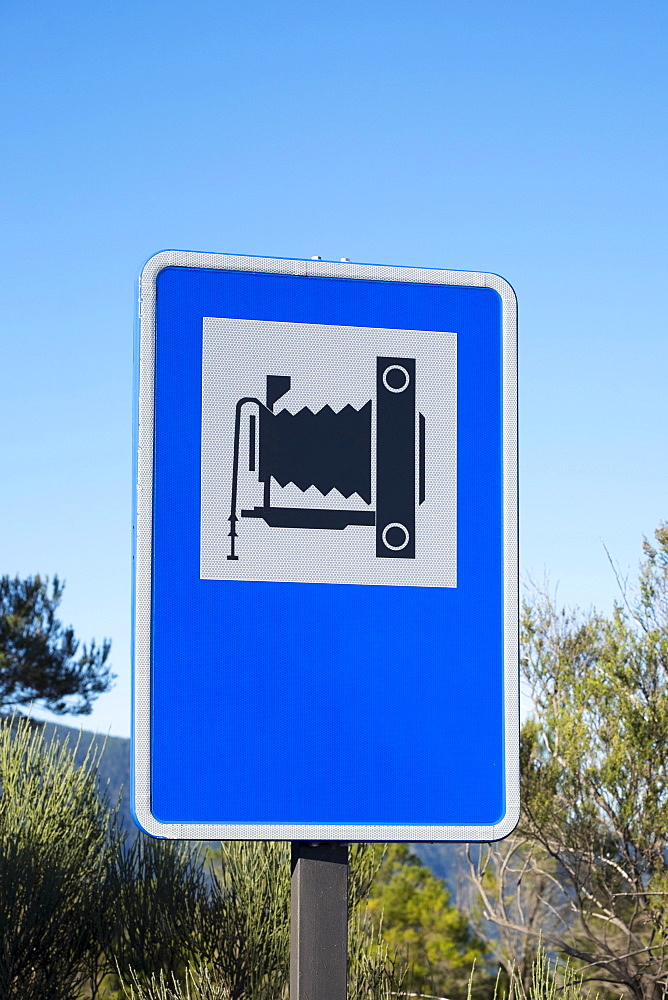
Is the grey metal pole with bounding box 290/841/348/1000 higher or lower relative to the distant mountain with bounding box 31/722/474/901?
higher

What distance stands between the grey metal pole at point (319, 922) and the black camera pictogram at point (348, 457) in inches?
15.6

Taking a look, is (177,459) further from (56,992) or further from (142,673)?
(56,992)

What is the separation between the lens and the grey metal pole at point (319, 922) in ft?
4.76

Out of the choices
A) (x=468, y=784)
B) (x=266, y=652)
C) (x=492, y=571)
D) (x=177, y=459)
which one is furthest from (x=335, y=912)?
(x=177, y=459)

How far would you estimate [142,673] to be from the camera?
1468 mm

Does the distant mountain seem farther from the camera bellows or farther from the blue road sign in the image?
the camera bellows

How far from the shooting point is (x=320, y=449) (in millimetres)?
1533

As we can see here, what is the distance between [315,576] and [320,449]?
0.17 meters

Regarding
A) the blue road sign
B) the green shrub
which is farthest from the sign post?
the green shrub

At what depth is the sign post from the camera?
148cm

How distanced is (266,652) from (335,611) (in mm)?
104

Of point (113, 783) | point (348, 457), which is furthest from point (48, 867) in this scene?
point (113, 783)

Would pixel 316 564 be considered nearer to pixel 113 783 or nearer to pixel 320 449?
pixel 320 449

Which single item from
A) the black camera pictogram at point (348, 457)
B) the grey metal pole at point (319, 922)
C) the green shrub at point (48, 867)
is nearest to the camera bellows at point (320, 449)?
the black camera pictogram at point (348, 457)
